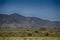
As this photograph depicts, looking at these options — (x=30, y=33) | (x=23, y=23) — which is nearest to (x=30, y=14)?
(x=23, y=23)

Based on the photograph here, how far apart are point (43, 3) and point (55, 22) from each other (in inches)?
18.7

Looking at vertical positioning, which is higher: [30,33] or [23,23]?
[23,23]

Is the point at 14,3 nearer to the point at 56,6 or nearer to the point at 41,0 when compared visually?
the point at 41,0

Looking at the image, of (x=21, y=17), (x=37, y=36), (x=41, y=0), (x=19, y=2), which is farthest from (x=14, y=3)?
(x=37, y=36)

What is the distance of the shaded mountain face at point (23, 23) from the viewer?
10.1 ft

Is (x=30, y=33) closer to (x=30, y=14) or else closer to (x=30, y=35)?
(x=30, y=35)

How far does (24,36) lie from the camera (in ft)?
10.1

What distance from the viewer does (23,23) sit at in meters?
3.11

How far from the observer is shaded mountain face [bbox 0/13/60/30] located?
3.08 m

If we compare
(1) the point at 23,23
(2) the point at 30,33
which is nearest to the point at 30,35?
(2) the point at 30,33

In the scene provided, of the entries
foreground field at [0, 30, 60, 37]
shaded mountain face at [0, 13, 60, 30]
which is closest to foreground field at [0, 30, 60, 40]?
foreground field at [0, 30, 60, 37]

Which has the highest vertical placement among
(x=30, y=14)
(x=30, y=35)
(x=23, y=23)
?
(x=30, y=14)

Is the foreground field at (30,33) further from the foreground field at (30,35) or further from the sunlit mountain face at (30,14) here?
the sunlit mountain face at (30,14)

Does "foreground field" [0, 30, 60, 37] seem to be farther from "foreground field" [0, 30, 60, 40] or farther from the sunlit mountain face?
the sunlit mountain face
